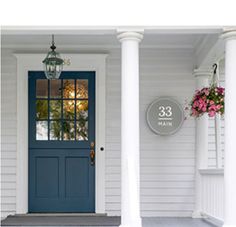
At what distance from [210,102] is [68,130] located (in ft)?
7.79

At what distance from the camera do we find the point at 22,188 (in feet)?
28.0

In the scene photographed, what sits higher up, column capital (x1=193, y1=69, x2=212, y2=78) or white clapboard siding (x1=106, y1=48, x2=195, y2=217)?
column capital (x1=193, y1=69, x2=212, y2=78)

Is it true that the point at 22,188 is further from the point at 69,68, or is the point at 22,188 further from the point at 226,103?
the point at 226,103

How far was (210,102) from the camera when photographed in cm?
732

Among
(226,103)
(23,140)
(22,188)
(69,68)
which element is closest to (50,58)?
(69,68)

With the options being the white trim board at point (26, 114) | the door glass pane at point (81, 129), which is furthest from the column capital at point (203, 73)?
the door glass pane at point (81, 129)

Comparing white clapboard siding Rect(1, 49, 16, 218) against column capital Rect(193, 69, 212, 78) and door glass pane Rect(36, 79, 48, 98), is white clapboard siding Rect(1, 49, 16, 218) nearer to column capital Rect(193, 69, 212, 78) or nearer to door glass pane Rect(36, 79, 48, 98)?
door glass pane Rect(36, 79, 48, 98)

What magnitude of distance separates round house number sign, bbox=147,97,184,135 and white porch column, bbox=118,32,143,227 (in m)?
2.03

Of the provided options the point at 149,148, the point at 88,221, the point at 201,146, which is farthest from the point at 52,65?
the point at 201,146

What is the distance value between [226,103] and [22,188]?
11.4 ft

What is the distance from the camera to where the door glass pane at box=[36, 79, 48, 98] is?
876cm

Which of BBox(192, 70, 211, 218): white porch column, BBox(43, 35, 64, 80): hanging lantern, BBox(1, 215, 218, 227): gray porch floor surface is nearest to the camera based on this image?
BBox(1, 215, 218, 227): gray porch floor surface

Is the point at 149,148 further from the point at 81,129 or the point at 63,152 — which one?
the point at 63,152

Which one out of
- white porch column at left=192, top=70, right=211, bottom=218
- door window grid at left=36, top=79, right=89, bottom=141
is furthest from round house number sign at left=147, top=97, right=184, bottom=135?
door window grid at left=36, top=79, right=89, bottom=141
